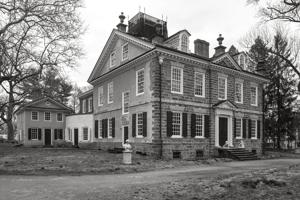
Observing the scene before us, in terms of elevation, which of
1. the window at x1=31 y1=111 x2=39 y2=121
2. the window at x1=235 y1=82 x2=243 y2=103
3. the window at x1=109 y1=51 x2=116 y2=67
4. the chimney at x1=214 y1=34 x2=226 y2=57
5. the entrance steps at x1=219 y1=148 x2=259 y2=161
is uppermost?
the chimney at x1=214 y1=34 x2=226 y2=57

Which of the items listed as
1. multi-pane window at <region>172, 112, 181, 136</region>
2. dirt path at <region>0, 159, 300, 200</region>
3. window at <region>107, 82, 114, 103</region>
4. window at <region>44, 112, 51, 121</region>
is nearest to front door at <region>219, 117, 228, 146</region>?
multi-pane window at <region>172, 112, 181, 136</region>

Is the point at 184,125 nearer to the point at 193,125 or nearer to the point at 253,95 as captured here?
the point at 193,125

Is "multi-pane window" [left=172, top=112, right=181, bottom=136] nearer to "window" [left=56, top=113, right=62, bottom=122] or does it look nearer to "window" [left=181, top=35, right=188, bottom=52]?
"window" [left=181, top=35, right=188, bottom=52]

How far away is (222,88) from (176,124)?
19.1ft

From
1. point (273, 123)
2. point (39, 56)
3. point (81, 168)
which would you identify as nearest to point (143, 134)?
point (81, 168)

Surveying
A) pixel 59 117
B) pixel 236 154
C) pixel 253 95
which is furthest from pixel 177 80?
pixel 59 117

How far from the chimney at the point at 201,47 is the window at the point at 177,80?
13.9 ft

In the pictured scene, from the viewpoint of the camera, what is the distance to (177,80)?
20359 millimetres

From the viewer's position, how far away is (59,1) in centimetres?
1777

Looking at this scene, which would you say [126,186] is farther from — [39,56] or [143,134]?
[39,56]

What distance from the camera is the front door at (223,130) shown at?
22666mm

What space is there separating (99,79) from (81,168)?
580 inches

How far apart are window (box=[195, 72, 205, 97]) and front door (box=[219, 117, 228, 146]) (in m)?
2.79

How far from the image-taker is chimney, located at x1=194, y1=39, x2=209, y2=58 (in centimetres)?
2392
